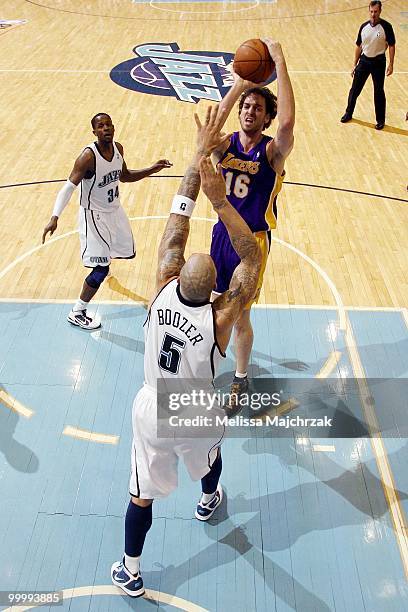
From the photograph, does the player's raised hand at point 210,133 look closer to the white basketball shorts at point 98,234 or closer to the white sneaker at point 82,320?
the white basketball shorts at point 98,234

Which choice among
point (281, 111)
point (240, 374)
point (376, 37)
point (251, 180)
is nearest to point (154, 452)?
point (240, 374)

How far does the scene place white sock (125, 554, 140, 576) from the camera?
3.42 metres

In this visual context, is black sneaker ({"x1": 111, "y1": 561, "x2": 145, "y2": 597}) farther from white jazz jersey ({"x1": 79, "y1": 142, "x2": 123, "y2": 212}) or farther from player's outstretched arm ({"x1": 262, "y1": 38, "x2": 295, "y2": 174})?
white jazz jersey ({"x1": 79, "y1": 142, "x2": 123, "y2": 212})

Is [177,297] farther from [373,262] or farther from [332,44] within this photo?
[332,44]

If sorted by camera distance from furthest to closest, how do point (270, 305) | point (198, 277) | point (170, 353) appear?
point (270, 305) < point (170, 353) < point (198, 277)

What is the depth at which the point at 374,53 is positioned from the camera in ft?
31.4

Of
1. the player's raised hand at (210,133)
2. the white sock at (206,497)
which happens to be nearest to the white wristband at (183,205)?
the player's raised hand at (210,133)

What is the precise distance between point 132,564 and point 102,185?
3.12 metres

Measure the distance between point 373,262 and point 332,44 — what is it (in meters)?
9.82

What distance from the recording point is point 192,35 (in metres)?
15.1

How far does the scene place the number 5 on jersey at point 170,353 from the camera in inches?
117

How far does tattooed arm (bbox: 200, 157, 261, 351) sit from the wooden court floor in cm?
159

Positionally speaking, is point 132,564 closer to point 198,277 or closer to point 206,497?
point 206,497

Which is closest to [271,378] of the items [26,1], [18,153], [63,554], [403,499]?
[403,499]
